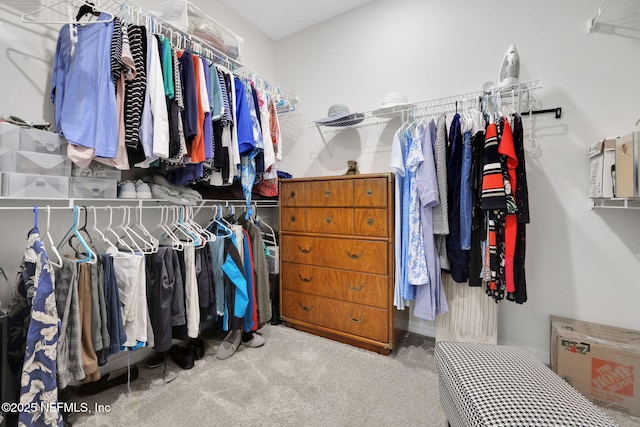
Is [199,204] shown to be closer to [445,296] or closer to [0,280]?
[0,280]

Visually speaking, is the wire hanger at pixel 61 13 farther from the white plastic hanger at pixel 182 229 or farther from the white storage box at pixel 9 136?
the white plastic hanger at pixel 182 229

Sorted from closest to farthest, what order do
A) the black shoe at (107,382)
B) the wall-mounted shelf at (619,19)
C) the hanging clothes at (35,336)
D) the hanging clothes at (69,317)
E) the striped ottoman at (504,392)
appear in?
the striped ottoman at (504,392) → the hanging clothes at (35,336) → the hanging clothes at (69,317) → the black shoe at (107,382) → the wall-mounted shelf at (619,19)

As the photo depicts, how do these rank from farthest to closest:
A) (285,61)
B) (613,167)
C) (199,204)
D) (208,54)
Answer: (285,61), (199,204), (208,54), (613,167)

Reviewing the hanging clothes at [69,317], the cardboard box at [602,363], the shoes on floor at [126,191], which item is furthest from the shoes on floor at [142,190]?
the cardboard box at [602,363]

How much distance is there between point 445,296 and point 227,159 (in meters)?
1.75

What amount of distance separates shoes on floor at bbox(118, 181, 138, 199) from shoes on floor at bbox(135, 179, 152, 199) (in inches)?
0.9

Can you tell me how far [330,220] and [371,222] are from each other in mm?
331

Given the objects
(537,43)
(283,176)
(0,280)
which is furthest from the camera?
(283,176)

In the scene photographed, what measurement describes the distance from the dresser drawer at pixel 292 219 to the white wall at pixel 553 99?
41.3 inches

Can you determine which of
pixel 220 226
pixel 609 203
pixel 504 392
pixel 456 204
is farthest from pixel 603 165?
pixel 220 226

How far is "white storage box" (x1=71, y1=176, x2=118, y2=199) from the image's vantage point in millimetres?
1360

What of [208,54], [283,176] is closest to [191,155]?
[208,54]

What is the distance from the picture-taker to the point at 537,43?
6.01ft

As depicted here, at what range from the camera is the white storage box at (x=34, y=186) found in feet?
3.75
